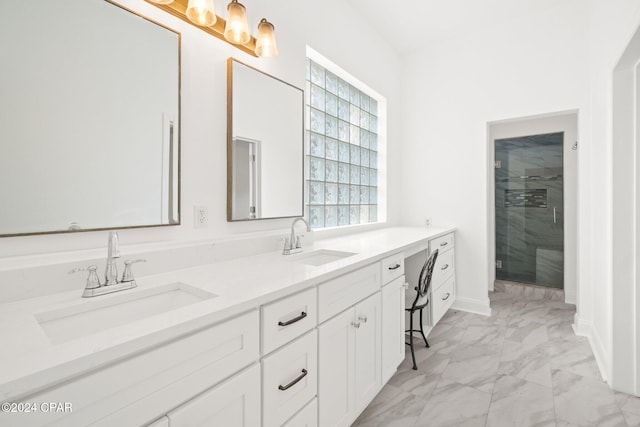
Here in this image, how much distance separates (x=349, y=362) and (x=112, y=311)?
1012 millimetres

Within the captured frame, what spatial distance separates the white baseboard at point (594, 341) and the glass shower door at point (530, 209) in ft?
3.33

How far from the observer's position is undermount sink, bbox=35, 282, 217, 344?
87 cm

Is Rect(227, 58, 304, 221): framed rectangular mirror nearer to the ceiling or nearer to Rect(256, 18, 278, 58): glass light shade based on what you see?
Rect(256, 18, 278, 58): glass light shade

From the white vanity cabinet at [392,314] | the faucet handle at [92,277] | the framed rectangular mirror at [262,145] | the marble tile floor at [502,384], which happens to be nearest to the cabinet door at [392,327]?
the white vanity cabinet at [392,314]

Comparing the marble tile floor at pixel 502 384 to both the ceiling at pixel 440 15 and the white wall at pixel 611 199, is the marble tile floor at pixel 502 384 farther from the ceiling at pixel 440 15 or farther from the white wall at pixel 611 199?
the ceiling at pixel 440 15

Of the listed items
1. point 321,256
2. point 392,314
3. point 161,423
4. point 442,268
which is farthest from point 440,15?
point 161,423

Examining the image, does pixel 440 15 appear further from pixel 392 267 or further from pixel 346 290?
pixel 346 290

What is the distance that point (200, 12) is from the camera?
133 centimetres

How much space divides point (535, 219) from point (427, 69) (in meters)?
2.22

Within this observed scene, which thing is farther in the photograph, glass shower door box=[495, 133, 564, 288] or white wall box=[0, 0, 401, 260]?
glass shower door box=[495, 133, 564, 288]

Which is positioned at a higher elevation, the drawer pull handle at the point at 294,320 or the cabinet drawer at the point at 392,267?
the cabinet drawer at the point at 392,267

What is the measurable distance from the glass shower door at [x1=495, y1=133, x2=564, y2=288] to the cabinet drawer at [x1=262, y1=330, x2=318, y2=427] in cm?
362

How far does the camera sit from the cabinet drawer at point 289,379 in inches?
39.4

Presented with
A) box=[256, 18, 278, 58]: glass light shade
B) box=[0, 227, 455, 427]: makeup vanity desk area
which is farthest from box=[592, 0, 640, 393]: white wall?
box=[256, 18, 278, 58]: glass light shade
